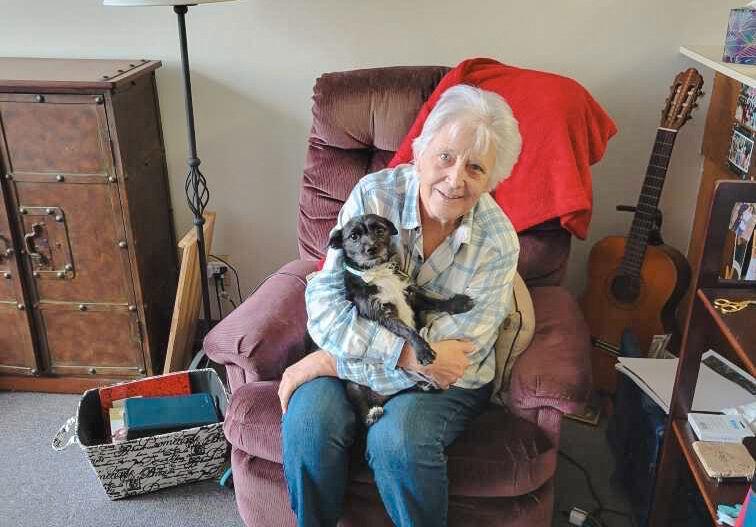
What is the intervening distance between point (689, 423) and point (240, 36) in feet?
6.05

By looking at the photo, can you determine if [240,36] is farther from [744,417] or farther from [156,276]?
[744,417]

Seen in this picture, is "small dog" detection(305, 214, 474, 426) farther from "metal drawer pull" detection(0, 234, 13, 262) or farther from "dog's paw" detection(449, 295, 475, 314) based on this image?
"metal drawer pull" detection(0, 234, 13, 262)

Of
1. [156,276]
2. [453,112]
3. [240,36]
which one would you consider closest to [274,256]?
[156,276]

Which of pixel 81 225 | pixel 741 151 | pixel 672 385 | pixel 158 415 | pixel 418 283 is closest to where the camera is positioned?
pixel 418 283

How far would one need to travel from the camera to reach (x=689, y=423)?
1.51 metres

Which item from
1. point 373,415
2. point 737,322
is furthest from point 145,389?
point 737,322

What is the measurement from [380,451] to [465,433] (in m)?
0.22

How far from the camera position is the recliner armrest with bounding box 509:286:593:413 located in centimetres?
147

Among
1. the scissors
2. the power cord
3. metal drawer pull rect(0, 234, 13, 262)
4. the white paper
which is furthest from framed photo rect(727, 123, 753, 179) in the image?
metal drawer pull rect(0, 234, 13, 262)

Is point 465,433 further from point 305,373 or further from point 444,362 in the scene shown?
point 305,373

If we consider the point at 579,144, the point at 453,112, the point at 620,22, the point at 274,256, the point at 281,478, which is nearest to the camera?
the point at 453,112

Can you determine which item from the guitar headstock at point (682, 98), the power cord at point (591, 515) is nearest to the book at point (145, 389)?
the power cord at point (591, 515)

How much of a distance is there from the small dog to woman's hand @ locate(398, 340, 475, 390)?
25 millimetres

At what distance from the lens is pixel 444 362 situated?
4.89ft
